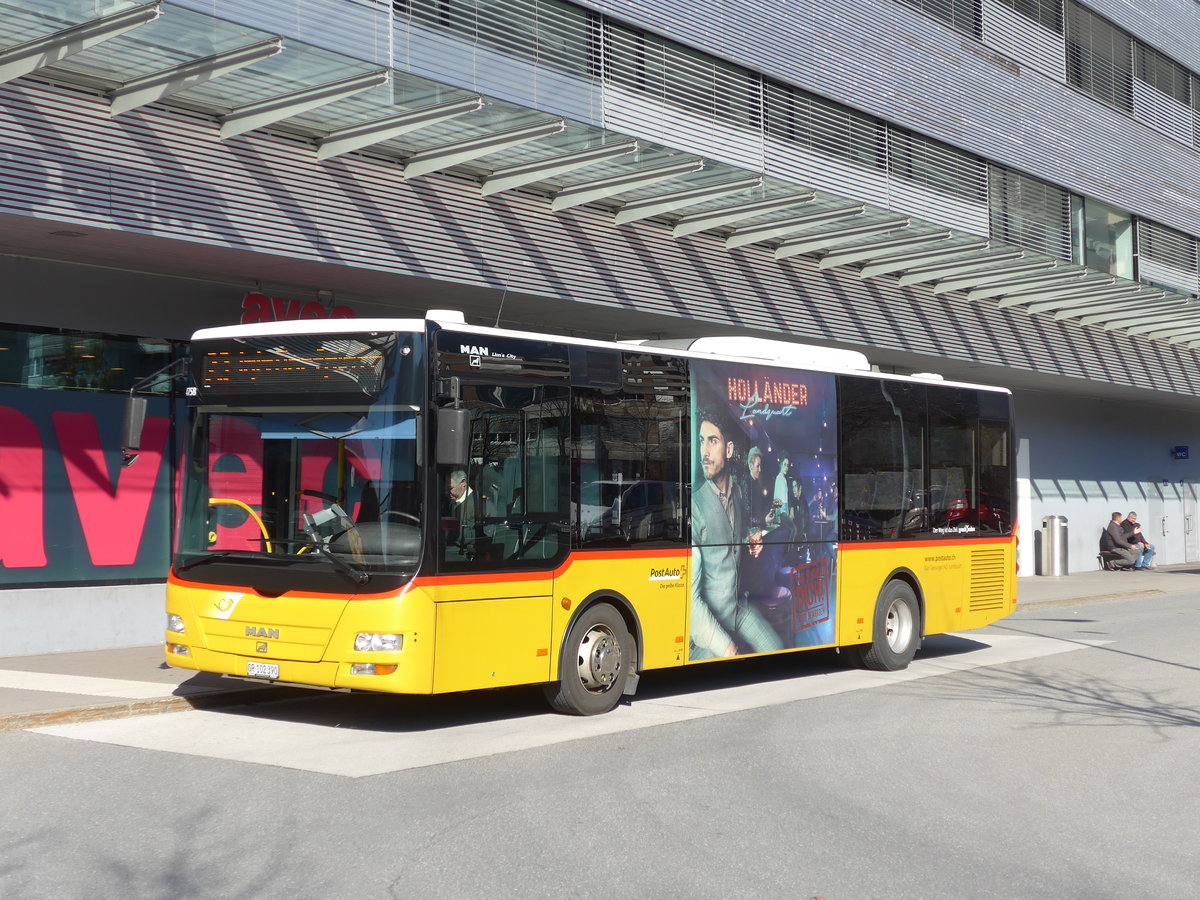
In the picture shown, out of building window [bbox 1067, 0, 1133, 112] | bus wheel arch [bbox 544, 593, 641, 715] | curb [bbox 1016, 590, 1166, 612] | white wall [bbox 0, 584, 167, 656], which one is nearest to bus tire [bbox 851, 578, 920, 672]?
bus wheel arch [bbox 544, 593, 641, 715]

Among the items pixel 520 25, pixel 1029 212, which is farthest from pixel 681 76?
pixel 1029 212

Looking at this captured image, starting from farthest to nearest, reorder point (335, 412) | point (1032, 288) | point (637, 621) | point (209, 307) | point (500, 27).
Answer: point (1032, 288) < point (500, 27) < point (209, 307) < point (637, 621) < point (335, 412)

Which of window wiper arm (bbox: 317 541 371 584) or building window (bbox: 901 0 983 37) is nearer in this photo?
window wiper arm (bbox: 317 541 371 584)

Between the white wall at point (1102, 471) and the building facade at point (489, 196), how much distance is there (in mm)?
3171

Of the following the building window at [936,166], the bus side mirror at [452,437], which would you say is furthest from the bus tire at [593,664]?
the building window at [936,166]

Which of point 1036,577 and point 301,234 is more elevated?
point 301,234

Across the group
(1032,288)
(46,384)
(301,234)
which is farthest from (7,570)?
(1032,288)

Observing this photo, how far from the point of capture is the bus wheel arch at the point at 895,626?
45.4 ft

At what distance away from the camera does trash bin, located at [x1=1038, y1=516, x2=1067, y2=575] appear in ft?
99.4

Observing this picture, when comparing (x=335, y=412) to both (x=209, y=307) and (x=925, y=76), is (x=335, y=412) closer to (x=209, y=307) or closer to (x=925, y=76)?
(x=209, y=307)

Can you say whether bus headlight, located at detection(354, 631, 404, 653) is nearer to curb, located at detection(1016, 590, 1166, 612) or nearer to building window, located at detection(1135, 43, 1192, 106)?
curb, located at detection(1016, 590, 1166, 612)

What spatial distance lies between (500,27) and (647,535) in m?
8.26

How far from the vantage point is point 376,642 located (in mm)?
9039

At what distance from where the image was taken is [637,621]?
427 inches
